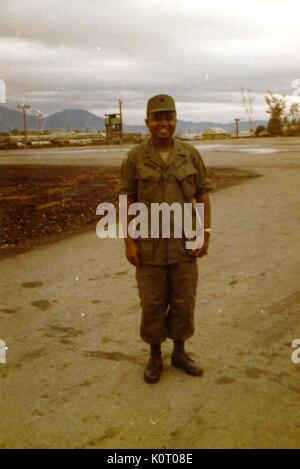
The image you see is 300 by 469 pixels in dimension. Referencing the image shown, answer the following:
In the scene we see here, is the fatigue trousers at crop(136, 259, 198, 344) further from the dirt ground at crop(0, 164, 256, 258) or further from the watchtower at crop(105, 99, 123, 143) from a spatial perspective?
the watchtower at crop(105, 99, 123, 143)

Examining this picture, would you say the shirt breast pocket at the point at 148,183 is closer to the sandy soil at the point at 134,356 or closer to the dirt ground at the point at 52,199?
the sandy soil at the point at 134,356

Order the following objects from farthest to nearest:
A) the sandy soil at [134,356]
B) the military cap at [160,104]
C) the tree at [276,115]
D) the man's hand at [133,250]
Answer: the tree at [276,115] < the man's hand at [133,250] < the military cap at [160,104] < the sandy soil at [134,356]

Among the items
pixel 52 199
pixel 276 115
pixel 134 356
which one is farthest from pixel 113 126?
pixel 134 356

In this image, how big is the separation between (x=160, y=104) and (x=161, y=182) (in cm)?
49

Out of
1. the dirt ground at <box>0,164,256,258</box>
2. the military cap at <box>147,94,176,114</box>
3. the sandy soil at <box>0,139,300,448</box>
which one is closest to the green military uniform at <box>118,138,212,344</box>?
the military cap at <box>147,94,176,114</box>

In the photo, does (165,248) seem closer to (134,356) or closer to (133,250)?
(133,250)

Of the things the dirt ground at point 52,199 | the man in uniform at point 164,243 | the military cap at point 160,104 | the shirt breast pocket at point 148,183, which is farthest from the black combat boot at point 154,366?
the dirt ground at point 52,199

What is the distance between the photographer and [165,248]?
3.48 m

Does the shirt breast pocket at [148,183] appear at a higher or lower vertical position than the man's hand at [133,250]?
higher

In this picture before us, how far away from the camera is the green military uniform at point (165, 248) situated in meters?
3.42

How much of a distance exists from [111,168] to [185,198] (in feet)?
40.9
